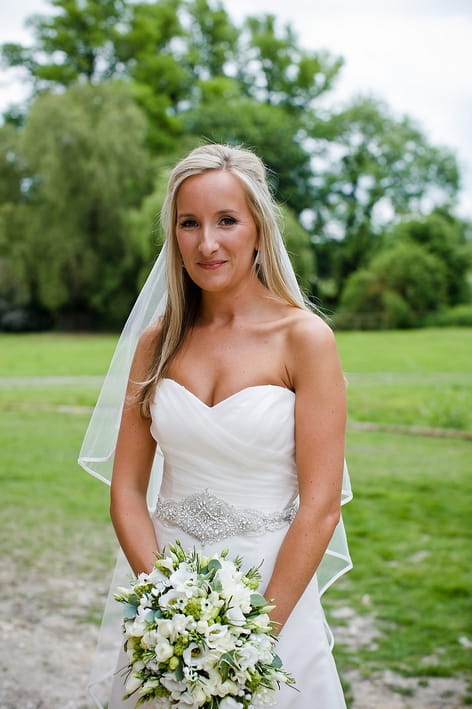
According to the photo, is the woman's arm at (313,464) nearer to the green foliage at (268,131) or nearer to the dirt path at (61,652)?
the dirt path at (61,652)

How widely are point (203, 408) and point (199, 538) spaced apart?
416 millimetres

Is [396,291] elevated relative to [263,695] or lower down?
elevated

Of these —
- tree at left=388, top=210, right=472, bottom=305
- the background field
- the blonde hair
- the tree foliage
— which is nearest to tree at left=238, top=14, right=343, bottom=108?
the tree foliage

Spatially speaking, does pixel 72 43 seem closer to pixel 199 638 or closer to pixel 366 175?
pixel 366 175

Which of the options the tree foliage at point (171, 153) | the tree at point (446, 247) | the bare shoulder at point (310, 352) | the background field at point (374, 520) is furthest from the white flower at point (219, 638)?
the tree at point (446, 247)

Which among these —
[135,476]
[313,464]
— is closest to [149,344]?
[135,476]

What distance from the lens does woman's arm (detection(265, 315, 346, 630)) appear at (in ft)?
7.72

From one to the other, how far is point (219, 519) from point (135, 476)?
33 centimetres

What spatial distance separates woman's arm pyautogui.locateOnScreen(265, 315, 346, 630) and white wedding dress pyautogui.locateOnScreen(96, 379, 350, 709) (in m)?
0.09

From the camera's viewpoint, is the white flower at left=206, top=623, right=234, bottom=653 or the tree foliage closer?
the white flower at left=206, top=623, right=234, bottom=653

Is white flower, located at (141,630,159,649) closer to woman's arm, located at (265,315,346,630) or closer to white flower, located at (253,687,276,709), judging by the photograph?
white flower, located at (253,687,276,709)

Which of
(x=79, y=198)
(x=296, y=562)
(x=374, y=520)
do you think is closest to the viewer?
(x=296, y=562)

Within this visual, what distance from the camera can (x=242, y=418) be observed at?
2.45 m

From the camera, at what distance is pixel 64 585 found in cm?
663
